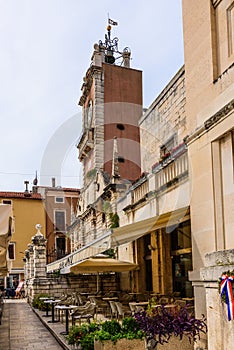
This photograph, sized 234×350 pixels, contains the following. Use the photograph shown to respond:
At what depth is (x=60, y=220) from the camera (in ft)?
143

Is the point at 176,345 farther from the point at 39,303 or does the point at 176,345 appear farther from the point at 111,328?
the point at 39,303

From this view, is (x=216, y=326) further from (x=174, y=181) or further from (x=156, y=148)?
(x=156, y=148)

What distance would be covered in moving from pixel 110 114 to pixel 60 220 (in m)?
18.6

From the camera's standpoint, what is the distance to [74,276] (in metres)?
19.0

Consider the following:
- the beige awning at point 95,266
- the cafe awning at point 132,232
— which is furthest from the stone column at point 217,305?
the beige awning at point 95,266

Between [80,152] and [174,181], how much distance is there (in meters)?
19.5

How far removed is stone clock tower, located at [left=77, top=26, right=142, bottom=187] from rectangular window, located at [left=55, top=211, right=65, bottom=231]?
14.4 metres

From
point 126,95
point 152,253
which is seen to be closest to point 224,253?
point 152,253

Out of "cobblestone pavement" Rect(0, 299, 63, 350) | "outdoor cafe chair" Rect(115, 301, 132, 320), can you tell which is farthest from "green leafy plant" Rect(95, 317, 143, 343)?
"outdoor cafe chair" Rect(115, 301, 132, 320)

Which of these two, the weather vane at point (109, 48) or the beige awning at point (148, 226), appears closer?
the beige awning at point (148, 226)

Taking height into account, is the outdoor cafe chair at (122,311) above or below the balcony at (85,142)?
below

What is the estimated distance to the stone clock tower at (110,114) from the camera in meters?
26.9

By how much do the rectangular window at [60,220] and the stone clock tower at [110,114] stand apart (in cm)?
1445

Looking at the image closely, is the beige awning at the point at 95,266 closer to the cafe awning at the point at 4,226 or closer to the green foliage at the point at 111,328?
the green foliage at the point at 111,328
